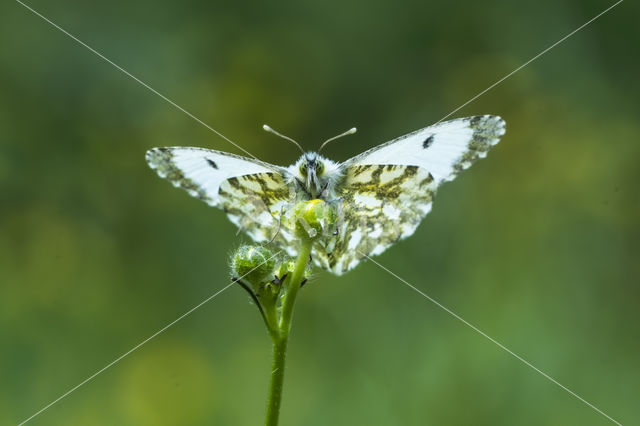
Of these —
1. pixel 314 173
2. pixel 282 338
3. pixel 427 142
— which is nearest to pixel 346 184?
pixel 314 173

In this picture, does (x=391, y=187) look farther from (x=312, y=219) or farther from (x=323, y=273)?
(x=323, y=273)

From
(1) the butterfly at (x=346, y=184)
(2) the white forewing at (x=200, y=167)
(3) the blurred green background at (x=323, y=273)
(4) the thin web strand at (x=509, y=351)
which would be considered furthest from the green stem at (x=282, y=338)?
(3) the blurred green background at (x=323, y=273)

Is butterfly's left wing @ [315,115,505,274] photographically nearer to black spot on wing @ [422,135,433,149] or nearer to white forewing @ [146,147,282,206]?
black spot on wing @ [422,135,433,149]

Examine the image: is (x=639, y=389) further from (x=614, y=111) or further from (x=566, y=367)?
(x=614, y=111)

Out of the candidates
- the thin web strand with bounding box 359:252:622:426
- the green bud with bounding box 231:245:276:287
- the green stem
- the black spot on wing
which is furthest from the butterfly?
the thin web strand with bounding box 359:252:622:426

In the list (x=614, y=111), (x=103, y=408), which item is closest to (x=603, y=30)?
(x=614, y=111)

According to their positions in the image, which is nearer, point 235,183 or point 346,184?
point 235,183
